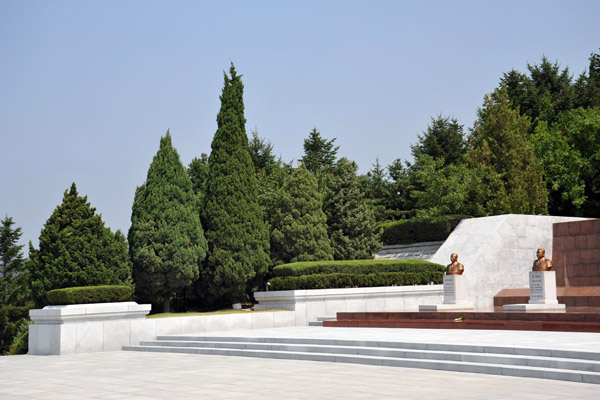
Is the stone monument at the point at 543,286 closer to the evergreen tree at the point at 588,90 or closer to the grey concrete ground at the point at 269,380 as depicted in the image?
the grey concrete ground at the point at 269,380

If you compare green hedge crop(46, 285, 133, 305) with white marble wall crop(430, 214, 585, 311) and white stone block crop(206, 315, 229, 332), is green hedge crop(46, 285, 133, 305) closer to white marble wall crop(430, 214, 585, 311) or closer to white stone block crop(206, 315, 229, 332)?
white stone block crop(206, 315, 229, 332)

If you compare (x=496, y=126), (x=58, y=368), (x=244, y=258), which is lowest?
(x=58, y=368)

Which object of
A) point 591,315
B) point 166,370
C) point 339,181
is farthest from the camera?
point 339,181

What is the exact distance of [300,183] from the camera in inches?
1029

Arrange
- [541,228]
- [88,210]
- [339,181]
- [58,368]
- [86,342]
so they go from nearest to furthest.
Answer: [58,368]
[86,342]
[88,210]
[541,228]
[339,181]

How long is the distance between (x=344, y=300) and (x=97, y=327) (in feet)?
25.6

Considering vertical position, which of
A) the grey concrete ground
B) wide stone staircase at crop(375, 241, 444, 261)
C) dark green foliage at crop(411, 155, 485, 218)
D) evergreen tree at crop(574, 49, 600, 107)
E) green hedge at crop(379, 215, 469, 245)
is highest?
evergreen tree at crop(574, 49, 600, 107)

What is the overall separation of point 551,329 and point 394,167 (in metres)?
32.0

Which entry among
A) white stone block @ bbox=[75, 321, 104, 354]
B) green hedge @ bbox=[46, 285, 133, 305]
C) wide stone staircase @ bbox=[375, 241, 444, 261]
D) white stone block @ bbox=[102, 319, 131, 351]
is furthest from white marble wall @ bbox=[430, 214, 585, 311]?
white stone block @ bbox=[75, 321, 104, 354]

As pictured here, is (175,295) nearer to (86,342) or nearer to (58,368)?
(86,342)

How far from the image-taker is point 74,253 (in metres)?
18.0

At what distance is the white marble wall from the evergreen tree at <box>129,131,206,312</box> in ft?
30.7

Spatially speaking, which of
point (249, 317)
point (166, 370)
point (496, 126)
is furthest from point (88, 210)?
point (496, 126)

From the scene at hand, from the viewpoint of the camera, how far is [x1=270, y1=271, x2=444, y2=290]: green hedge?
20.9 meters
